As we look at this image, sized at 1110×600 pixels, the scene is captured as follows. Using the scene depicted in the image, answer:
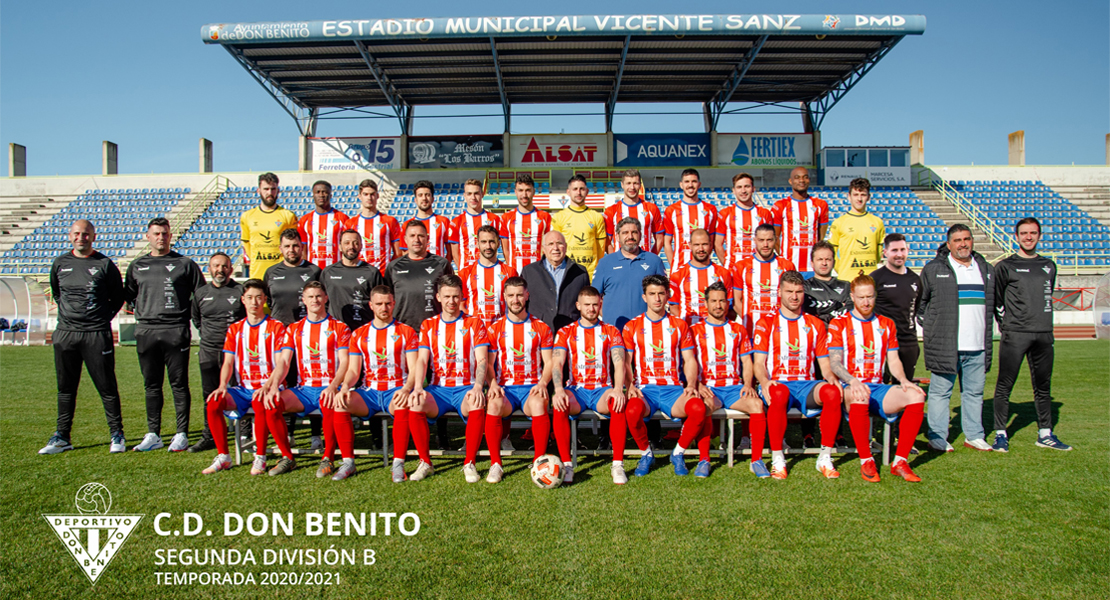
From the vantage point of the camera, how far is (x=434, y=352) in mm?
4633

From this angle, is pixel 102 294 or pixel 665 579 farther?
pixel 102 294

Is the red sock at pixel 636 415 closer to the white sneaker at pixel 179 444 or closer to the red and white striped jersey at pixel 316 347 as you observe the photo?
the red and white striped jersey at pixel 316 347

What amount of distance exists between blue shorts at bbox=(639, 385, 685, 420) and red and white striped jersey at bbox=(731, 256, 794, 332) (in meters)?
1.09

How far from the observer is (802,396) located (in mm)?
4367

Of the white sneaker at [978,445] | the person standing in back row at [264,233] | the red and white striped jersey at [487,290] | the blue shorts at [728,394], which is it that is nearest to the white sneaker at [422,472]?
the red and white striped jersey at [487,290]

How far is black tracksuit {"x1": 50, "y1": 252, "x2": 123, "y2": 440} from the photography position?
5.00 m

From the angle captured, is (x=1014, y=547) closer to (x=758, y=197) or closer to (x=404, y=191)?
(x=758, y=197)

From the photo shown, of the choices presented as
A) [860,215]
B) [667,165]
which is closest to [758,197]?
[667,165]

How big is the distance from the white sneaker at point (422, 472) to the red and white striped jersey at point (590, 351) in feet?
4.18

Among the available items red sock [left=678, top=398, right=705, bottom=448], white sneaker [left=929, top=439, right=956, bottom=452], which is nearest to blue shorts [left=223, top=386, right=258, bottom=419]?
red sock [left=678, top=398, right=705, bottom=448]

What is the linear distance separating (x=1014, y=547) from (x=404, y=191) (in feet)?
71.7

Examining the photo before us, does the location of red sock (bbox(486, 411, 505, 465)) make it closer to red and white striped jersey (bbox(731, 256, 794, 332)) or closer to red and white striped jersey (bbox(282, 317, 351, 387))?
red and white striped jersey (bbox(282, 317, 351, 387))

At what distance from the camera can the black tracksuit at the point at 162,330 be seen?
511 centimetres

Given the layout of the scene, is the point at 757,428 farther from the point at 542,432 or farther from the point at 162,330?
the point at 162,330
